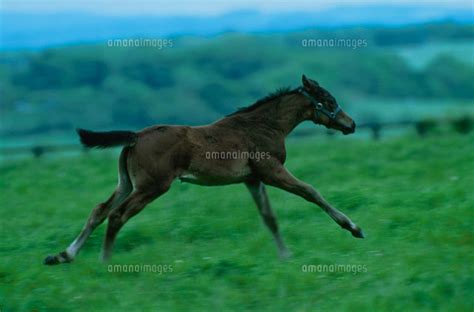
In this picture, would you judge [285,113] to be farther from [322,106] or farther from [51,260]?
[51,260]

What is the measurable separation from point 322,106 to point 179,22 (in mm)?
52122

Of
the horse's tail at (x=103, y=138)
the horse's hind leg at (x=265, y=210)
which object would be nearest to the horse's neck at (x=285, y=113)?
the horse's hind leg at (x=265, y=210)

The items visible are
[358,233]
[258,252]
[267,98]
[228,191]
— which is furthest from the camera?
[228,191]

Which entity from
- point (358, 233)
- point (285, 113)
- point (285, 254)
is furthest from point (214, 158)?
point (358, 233)

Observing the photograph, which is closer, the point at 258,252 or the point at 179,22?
the point at 258,252

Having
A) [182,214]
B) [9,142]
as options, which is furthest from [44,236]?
[9,142]

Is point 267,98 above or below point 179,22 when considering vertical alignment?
above

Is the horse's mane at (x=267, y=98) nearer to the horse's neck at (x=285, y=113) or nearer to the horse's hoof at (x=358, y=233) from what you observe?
the horse's neck at (x=285, y=113)

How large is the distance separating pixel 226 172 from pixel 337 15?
50473 millimetres

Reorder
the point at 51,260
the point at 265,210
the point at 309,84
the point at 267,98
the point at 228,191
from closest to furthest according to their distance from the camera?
the point at 51,260 < the point at 265,210 < the point at 309,84 < the point at 267,98 < the point at 228,191

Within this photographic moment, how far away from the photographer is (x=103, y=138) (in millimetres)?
8969

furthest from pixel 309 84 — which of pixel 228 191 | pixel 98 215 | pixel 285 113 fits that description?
pixel 228 191

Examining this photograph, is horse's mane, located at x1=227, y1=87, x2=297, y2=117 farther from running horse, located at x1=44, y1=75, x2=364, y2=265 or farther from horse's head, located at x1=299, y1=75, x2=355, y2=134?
horse's head, located at x1=299, y1=75, x2=355, y2=134

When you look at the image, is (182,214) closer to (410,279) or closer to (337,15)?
(410,279)
